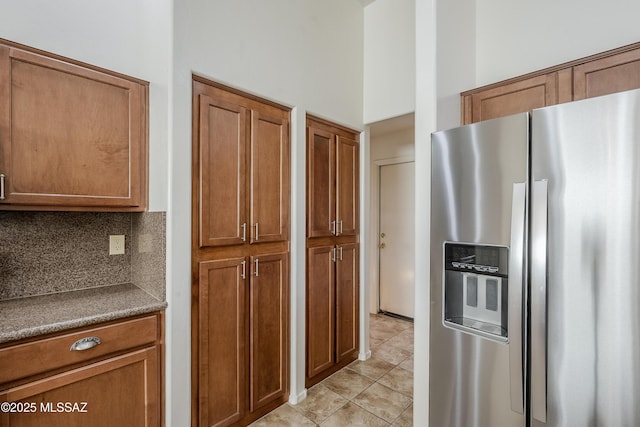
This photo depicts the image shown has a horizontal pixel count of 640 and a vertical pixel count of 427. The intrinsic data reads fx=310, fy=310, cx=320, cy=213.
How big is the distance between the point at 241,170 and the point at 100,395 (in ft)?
4.47

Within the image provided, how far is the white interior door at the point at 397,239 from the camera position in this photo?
3924mm

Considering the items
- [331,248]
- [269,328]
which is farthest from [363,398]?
[331,248]

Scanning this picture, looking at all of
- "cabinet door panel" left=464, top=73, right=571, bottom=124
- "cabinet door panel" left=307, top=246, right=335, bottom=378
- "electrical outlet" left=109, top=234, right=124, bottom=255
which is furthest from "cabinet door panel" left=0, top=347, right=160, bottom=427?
"cabinet door panel" left=464, top=73, right=571, bottom=124

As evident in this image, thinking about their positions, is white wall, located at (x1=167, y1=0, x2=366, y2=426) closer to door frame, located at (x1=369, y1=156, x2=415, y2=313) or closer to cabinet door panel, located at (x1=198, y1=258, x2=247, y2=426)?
cabinet door panel, located at (x1=198, y1=258, x2=247, y2=426)

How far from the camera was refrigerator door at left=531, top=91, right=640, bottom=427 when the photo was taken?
3.34 ft

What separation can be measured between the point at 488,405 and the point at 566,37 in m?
2.10

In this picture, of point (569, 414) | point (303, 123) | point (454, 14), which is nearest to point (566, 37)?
point (454, 14)

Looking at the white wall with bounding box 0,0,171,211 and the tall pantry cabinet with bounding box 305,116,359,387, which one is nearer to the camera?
the white wall with bounding box 0,0,171,211

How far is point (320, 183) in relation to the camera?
8.41 ft

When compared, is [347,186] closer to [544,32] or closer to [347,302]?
[347,302]

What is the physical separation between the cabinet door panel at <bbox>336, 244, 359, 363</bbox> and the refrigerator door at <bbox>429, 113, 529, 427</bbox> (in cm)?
124

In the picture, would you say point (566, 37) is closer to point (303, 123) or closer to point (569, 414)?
point (303, 123)

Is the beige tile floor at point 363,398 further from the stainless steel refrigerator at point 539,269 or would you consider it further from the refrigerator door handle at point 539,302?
the refrigerator door handle at point 539,302

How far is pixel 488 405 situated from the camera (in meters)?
1.34
